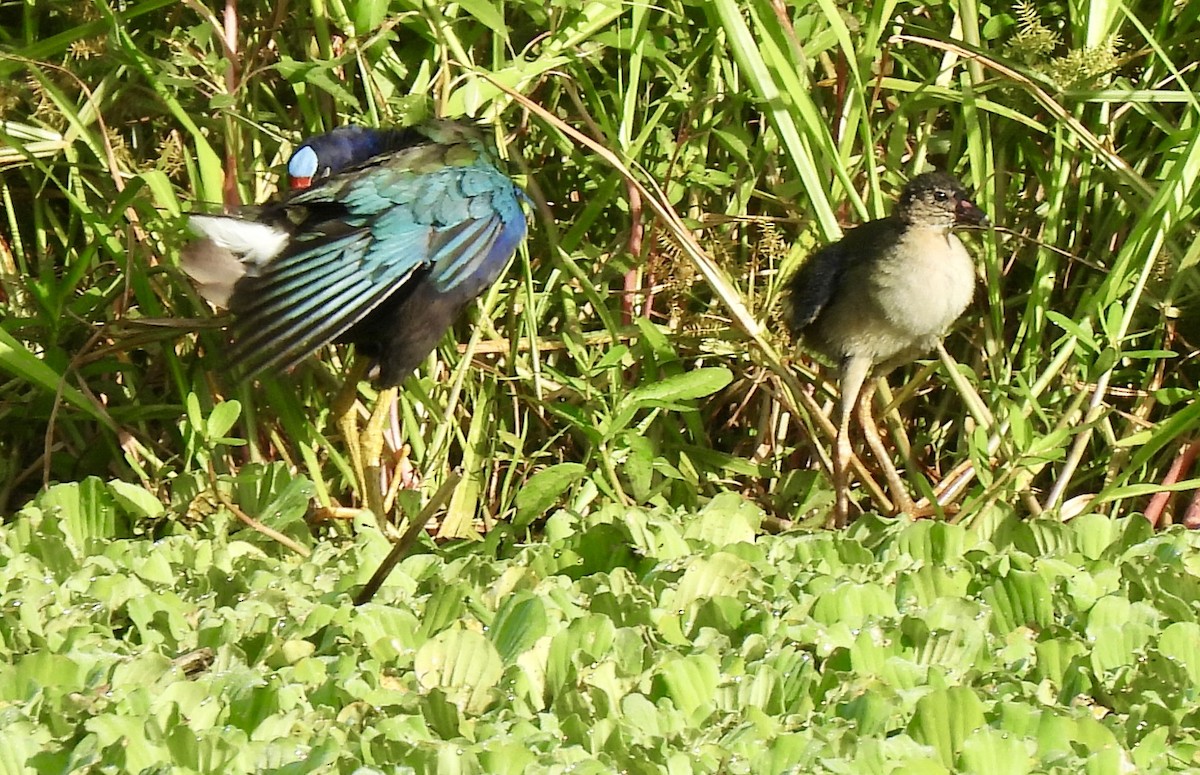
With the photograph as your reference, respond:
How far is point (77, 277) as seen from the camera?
351cm

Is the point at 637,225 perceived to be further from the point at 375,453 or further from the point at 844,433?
the point at 375,453

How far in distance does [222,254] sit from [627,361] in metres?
0.92

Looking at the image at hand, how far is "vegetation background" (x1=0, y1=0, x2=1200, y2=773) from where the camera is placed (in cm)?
254

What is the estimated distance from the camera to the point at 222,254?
3342 millimetres

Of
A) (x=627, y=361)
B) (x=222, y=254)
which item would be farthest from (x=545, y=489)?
(x=222, y=254)

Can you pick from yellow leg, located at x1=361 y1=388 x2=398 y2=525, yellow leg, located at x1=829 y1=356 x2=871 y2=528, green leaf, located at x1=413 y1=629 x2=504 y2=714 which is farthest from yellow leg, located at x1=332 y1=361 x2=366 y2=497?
green leaf, located at x1=413 y1=629 x2=504 y2=714

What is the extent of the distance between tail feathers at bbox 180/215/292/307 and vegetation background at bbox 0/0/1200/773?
0.12 m

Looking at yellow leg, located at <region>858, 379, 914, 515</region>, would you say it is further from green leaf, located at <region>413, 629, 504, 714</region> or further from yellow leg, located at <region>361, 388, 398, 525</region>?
green leaf, located at <region>413, 629, 504, 714</region>

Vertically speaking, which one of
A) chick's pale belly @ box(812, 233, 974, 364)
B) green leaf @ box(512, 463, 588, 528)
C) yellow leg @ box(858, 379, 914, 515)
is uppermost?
chick's pale belly @ box(812, 233, 974, 364)

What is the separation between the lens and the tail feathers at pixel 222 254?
3.34 m

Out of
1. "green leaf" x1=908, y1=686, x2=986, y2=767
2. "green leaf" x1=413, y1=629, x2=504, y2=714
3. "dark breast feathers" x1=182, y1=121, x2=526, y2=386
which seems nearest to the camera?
"green leaf" x1=908, y1=686, x2=986, y2=767

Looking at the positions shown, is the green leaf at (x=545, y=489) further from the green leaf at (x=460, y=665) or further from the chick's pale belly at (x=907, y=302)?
the green leaf at (x=460, y=665)

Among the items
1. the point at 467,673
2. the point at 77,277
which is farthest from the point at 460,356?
the point at 467,673

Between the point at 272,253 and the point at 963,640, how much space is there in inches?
69.7
